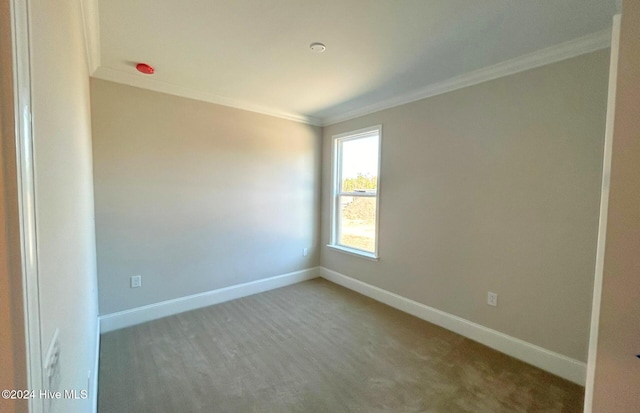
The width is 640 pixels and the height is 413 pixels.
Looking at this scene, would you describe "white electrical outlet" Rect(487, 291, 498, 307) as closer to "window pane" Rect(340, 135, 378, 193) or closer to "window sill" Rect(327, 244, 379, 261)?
"window sill" Rect(327, 244, 379, 261)

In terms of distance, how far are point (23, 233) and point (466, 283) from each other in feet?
9.88

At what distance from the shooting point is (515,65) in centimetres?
226

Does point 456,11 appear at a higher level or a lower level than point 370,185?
higher

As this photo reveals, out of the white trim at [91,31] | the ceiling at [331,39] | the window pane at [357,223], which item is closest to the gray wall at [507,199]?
the ceiling at [331,39]

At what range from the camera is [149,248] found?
2.85 m

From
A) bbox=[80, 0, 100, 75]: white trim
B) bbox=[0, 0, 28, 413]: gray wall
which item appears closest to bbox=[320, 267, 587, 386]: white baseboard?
bbox=[0, 0, 28, 413]: gray wall

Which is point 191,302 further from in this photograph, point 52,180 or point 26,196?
point 26,196

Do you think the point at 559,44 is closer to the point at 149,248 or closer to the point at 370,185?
the point at 370,185

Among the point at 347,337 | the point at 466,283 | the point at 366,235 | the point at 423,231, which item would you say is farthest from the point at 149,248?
the point at 466,283

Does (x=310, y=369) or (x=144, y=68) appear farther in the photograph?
(x=144, y=68)

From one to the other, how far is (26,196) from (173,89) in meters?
2.95

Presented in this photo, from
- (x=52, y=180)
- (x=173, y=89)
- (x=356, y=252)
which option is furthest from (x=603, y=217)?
(x=173, y=89)

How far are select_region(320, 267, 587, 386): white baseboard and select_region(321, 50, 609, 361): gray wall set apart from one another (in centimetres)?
6

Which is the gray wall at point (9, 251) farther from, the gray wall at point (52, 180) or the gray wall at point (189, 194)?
the gray wall at point (189, 194)
